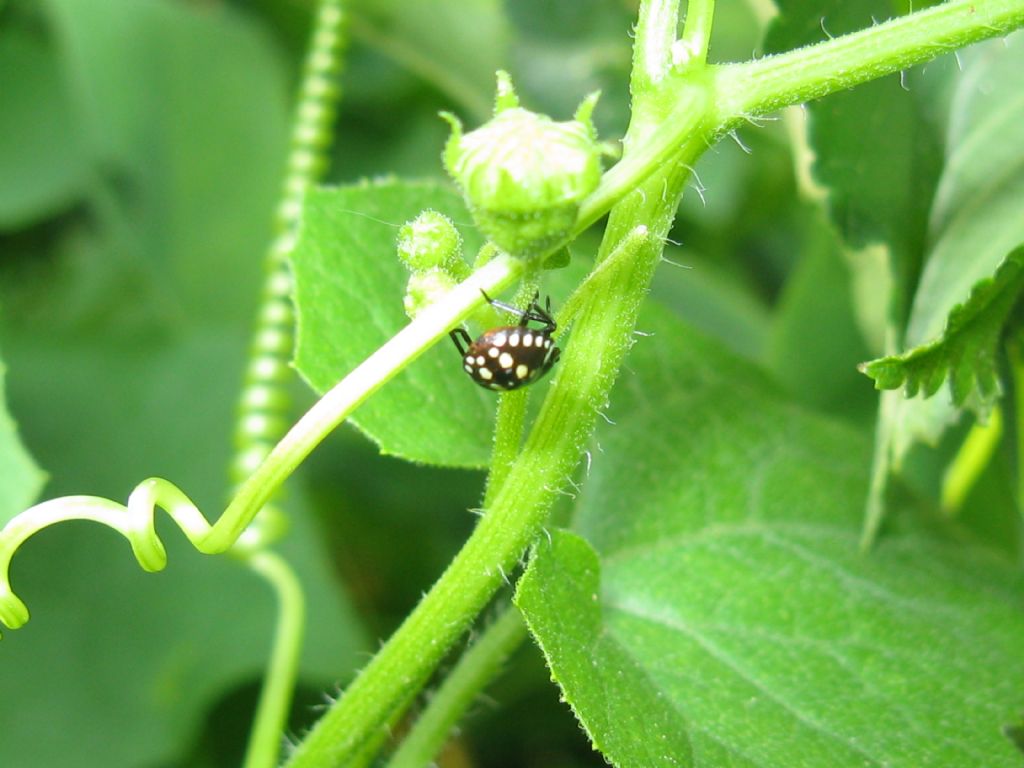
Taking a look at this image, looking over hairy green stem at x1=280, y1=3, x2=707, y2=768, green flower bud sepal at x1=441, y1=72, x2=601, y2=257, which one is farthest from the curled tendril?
green flower bud sepal at x1=441, y1=72, x2=601, y2=257

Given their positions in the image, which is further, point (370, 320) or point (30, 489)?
point (370, 320)

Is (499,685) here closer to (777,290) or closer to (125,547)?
(125,547)

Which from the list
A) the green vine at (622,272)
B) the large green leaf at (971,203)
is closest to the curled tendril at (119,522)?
the green vine at (622,272)

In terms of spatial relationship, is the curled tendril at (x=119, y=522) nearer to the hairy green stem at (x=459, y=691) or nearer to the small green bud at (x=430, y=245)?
the small green bud at (x=430, y=245)

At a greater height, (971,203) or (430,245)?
(971,203)

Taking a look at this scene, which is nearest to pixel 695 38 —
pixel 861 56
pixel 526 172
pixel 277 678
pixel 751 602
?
pixel 861 56

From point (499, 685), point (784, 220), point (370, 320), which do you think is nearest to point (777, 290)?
point (784, 220)

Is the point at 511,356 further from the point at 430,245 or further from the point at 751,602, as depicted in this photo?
the point at 751,602
